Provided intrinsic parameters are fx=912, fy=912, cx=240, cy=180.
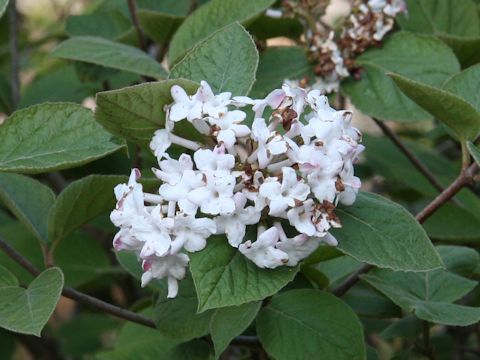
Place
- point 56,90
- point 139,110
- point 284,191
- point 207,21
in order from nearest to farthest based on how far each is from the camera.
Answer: point 284,191 < point 139,110 < point 207,21 < point 56,90

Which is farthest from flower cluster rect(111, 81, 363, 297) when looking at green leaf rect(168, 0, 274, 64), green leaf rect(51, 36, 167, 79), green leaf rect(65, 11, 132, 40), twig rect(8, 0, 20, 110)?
twig rect(8, 0, 20, 110)

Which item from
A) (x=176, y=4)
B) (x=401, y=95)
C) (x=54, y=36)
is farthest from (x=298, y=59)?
(x=54, y=36)

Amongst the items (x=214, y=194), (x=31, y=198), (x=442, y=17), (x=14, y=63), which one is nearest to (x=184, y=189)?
(x=214, y=194)

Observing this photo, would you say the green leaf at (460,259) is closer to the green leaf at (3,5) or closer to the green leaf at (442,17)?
the green leaf at (442,17)

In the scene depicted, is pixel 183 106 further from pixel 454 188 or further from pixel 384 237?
pixel 454 188

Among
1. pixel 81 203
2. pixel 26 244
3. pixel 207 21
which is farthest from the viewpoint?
pixel 26 244

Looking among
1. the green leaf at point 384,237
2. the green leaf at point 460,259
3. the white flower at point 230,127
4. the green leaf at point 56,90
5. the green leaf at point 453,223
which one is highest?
the white flower at point 230,127

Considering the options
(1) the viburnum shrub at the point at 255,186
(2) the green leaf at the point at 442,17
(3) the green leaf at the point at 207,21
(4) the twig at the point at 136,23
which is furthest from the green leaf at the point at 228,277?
(2) the green leaf at the point at 442,17

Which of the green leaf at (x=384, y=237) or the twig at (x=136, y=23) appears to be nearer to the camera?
the green leaf at (x=384, y=237)
